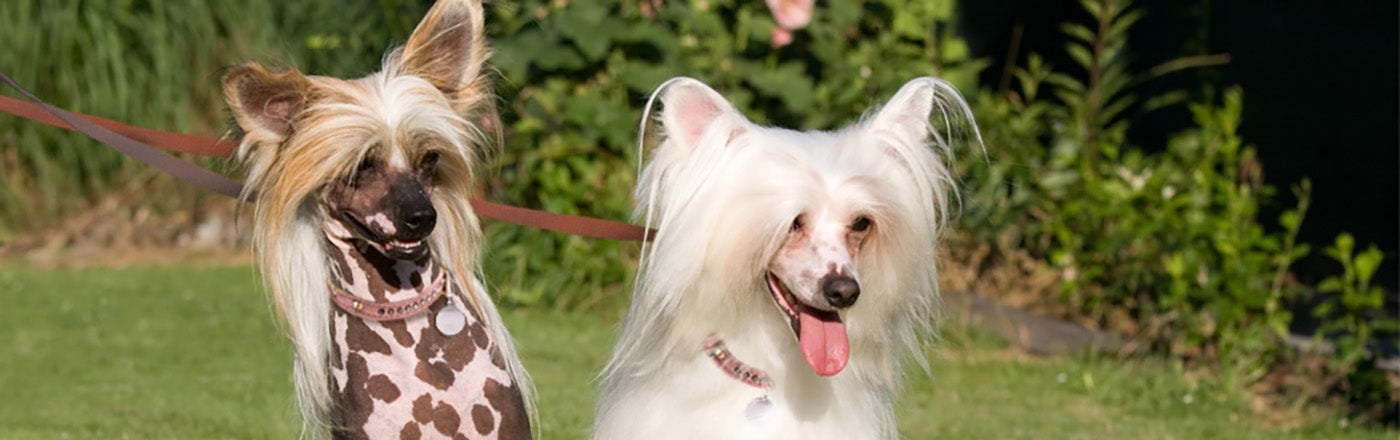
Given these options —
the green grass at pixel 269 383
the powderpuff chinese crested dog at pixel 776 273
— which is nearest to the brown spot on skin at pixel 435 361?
the powderpuff chinese crested dog at pixel 776 273

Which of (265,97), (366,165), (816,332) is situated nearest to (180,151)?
(265,97)

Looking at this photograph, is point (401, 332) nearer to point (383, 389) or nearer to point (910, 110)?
point (383, 389)

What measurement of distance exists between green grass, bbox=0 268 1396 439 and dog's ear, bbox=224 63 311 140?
6.08ft

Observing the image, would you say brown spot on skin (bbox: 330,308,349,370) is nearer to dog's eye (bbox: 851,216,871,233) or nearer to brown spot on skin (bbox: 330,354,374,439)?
brown spot on skin (bbox: 330,354,374,439)

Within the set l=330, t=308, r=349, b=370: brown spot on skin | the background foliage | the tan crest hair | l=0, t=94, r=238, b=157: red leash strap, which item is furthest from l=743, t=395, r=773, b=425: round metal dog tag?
the background foliage

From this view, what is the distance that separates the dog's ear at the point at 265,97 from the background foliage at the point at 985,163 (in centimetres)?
366

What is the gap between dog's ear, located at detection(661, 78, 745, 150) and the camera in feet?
13.1

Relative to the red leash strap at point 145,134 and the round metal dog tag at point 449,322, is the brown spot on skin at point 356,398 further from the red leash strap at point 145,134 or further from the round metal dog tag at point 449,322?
the red leash strap at point 145,134

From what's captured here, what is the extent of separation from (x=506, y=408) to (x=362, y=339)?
0.35 metres

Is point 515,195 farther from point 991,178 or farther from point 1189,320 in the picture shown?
point 1189,320

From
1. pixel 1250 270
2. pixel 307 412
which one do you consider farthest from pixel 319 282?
pixel 1250 270

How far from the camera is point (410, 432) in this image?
4.03m

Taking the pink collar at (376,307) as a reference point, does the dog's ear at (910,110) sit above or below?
above

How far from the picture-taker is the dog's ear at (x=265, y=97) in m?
3.88
